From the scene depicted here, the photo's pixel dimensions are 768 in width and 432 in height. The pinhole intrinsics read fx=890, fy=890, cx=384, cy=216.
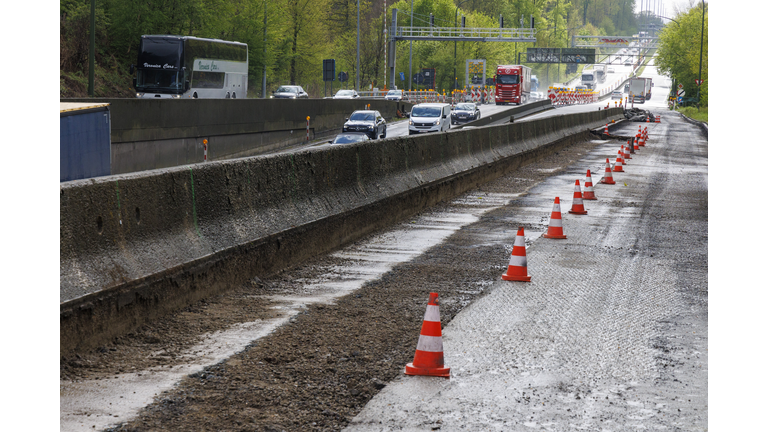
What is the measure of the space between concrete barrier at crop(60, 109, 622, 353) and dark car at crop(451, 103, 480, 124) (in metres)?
42.5

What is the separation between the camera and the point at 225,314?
7402 millimetres

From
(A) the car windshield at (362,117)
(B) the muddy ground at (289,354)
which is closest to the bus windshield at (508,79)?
(A) the car windshield at (362,117)

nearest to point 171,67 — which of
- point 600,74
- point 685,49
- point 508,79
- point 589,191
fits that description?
point 589,191

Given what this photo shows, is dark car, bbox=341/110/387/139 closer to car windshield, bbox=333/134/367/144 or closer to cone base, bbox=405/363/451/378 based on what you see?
car windshield, bbox=333/134/367/144

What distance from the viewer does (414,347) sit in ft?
21.3

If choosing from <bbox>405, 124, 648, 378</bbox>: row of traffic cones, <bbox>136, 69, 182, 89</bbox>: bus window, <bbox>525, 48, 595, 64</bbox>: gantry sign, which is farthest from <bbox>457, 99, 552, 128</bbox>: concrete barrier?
<bbox>525, 48, 595, 64</bbox>: gantry sign

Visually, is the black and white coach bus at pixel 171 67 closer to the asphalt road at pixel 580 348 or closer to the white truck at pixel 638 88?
the asphalt road at pixel 580 348

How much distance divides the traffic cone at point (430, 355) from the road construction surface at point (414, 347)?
104 millimetres

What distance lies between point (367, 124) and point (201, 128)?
10313 mm

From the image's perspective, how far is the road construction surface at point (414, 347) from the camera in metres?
5.08

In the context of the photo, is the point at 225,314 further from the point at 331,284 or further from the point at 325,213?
the point at 325,213

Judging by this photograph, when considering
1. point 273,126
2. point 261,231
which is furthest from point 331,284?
point 273,126

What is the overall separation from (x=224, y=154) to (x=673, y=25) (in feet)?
329

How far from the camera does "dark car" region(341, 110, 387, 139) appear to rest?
124 ft
